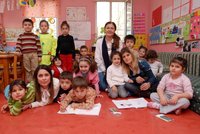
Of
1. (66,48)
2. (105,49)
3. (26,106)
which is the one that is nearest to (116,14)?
(66,48)

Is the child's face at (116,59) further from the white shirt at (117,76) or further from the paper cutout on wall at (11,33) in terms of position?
the paper cutout on wall at (11,33)

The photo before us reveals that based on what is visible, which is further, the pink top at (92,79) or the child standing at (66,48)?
the child standing at (66,48)

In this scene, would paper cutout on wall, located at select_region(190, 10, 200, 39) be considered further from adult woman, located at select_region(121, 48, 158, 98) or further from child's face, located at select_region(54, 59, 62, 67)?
child's face, located at select_region(54, 59, 62, 67)

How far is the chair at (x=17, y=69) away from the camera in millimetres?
2912

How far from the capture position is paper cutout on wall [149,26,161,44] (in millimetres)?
4707

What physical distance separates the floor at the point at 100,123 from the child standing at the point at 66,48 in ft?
5.77

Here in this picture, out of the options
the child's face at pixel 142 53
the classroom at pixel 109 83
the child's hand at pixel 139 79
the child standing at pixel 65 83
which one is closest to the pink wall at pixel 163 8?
the classroom at pixel 109 83

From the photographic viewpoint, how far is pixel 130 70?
2607 millimetres

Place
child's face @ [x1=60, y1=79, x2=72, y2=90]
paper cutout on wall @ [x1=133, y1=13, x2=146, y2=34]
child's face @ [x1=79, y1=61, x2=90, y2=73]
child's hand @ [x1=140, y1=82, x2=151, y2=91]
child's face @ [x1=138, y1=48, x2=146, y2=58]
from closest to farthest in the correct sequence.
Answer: child's face @ [x1=60, y1=79, x2=72, y2=90]
child's hand @ [x1=140, y1=82, x2=151, y2=91]
child's face @ [x1=79, y1=61, x2=90, y2=73]
child's face @ [x1=138, y1=48, x2=146, y2=58]
paper cutout on wall @ [x1=133, y1=13, x2=146, y2=34]

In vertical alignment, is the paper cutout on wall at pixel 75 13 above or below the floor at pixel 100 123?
above

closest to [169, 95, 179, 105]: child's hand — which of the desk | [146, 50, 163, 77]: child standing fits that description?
[146, 50, 163, 77]: child standing

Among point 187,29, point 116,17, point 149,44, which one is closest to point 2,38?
point 116,17

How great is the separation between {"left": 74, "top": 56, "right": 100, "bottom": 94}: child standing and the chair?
961 mm

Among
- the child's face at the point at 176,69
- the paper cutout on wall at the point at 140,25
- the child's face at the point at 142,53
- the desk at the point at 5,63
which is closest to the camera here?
the child's face at the point at 176,69
